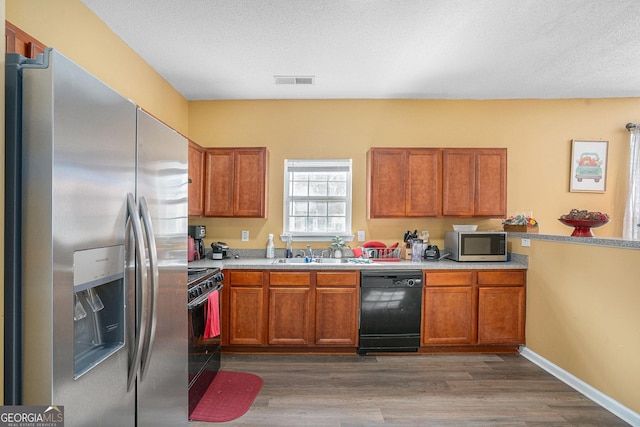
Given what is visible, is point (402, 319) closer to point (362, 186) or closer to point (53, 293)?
point (362, 186)

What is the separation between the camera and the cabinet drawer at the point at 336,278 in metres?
3.23

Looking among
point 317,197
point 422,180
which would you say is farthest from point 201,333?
point 422,180

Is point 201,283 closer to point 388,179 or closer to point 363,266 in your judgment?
point 363,266

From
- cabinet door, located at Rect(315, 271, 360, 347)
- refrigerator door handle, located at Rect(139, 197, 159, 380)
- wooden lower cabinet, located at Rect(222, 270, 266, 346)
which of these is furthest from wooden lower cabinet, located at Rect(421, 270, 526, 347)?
refrigerator door handle, located at Rect(139, 197, 159, 380)

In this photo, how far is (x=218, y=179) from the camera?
3.56 meters

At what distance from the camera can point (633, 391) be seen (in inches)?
87.6

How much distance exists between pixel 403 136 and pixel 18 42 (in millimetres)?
3502

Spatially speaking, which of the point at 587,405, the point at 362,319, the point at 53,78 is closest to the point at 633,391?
the point at 587,405

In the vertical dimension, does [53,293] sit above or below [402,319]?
above

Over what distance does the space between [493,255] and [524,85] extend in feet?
6.40

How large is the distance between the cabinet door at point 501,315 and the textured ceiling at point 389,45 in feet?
7.52

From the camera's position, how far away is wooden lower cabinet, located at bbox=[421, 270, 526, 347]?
3242mm

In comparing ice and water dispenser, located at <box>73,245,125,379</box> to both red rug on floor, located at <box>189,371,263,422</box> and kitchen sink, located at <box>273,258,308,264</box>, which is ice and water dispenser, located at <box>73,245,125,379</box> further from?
kitchen sink, located at <box>273,258,308,264</box>

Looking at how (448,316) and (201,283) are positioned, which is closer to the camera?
(201,283)
